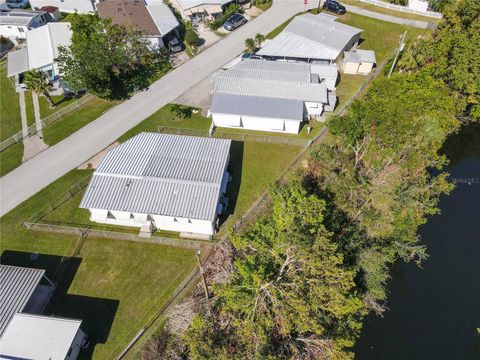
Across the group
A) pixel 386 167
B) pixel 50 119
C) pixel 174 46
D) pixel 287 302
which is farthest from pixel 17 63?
pixel 386 167

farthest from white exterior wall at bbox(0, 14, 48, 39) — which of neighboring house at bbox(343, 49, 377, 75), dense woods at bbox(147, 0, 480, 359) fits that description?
dense woods at bbox(147, 0, 480, 359)

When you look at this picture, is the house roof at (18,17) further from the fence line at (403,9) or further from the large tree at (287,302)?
the fence line at (403,9)

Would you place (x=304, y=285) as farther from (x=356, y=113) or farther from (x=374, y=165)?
(x=356, y=113)

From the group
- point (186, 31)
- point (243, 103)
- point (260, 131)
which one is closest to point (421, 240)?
point (260, 131)

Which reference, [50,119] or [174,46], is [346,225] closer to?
[50,119]

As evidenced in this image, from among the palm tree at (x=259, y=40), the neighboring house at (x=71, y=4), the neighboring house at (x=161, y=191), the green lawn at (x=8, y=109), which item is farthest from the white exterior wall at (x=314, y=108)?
the neighboring house at (x=71, y=4)

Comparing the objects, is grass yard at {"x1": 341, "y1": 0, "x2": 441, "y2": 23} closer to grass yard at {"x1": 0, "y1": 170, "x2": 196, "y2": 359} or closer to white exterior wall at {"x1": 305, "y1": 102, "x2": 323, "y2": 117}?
white exterior wall at {"x1": 305, "y1": 102, "x2": 323, "y2": 117}
